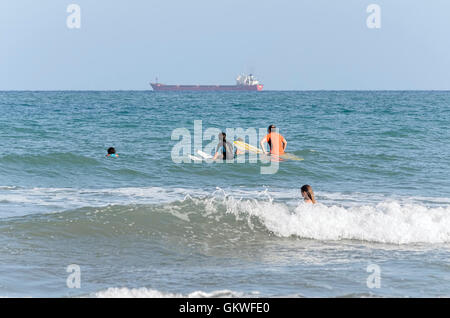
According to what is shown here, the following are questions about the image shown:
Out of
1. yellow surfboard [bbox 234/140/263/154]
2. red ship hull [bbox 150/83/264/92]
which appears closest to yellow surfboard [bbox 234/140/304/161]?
yellow surfboard [bbox 234/140/263/154]

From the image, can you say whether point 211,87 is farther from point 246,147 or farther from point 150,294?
point 150,294

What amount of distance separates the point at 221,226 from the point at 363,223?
111 inches

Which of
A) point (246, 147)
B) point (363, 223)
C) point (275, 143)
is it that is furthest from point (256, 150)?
point (363, 223)

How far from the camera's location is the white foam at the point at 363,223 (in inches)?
383

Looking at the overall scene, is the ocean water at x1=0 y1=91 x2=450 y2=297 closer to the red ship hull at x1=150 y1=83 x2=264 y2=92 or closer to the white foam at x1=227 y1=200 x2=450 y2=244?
the white foam at x1=227 y1=200 x2=450 y2=244

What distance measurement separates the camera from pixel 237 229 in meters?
10.5

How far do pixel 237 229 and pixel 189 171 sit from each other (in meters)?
7.60

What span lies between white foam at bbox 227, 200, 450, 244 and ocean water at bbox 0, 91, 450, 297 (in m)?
0.03

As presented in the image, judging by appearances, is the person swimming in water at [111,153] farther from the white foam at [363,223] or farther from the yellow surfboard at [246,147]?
the white foam at [363,223]

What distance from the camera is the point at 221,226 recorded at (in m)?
10.7

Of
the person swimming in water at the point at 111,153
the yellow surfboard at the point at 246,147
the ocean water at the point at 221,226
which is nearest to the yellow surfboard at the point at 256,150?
the yellow surfboard at the point at 246,147

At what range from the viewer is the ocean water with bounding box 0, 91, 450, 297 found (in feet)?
22.6

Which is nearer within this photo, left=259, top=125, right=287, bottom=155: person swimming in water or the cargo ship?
left=259, top=125, right=287, bottom=155: person swimming in water

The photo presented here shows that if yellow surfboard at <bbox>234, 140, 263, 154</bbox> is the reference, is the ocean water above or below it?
below
